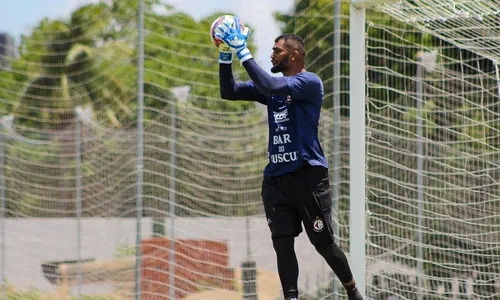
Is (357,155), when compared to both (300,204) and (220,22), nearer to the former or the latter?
(300,204)

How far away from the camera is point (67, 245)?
31.5 feet

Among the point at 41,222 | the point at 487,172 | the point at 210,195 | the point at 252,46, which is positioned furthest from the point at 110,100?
the point at 487,172

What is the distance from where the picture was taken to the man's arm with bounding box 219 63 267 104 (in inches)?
189

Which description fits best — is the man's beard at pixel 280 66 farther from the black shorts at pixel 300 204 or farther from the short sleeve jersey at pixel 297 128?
the black shorts at pixel 300 204

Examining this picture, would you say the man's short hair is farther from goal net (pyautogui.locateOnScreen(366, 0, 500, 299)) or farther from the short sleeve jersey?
goal net (pyautogui.locateOnScreen(366, 0, 500, 299))

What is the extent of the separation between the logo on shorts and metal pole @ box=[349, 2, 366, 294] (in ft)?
3.70

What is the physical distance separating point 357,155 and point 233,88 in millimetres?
1340

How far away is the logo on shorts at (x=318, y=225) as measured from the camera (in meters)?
4.67

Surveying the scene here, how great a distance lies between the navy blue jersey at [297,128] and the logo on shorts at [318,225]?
1.06 feet

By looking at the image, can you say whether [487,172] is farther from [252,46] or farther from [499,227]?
[252,46]

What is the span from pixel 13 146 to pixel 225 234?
2.94 metres

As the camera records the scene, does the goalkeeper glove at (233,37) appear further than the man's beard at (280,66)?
No

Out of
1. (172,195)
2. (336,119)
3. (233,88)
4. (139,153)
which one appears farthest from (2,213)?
(233,88)

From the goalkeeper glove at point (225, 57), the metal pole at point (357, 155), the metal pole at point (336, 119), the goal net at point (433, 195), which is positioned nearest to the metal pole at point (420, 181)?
the goal net at point (433, 195)
